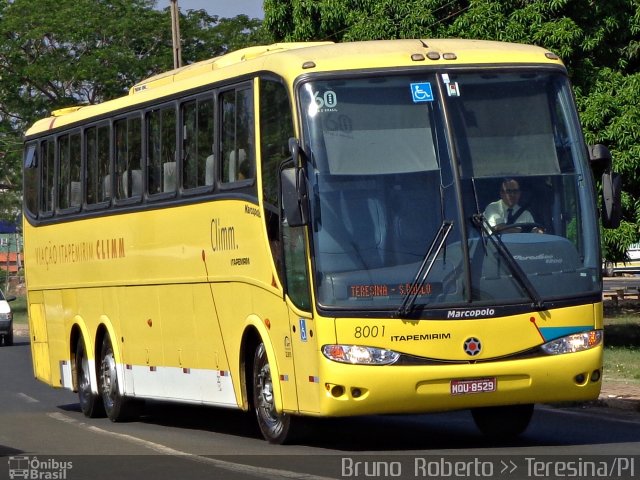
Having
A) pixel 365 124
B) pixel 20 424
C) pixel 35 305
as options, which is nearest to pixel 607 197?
pixel 365 124

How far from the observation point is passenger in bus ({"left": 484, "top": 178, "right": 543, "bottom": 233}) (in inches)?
485

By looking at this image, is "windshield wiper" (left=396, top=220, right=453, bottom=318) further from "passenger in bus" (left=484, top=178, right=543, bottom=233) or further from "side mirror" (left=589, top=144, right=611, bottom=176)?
"side mirror" (left=589, top=144, right=611, bottom=176)

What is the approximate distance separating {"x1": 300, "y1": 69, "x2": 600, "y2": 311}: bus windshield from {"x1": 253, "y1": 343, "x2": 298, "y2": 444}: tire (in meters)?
1.62

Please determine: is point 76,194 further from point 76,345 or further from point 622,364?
point 622,364

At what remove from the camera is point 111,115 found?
1770 cm

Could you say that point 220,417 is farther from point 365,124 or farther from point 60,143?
point 365,124

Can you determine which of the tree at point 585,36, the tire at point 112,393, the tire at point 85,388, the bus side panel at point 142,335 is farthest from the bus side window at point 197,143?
the tree at point 585,36

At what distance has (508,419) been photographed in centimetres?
1375

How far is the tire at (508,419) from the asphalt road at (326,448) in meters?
0.17

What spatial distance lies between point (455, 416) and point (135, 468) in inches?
214

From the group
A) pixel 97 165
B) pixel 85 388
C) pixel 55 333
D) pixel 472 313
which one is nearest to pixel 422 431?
pixel 472 313

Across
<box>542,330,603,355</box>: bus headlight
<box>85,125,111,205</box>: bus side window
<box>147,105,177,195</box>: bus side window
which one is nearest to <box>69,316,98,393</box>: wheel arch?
<box>85,125,111,205</box>: bus side window

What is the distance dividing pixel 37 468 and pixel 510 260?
13.7 ft

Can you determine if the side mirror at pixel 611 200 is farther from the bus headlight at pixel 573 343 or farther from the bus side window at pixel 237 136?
the bus side window at pixel 237 136
